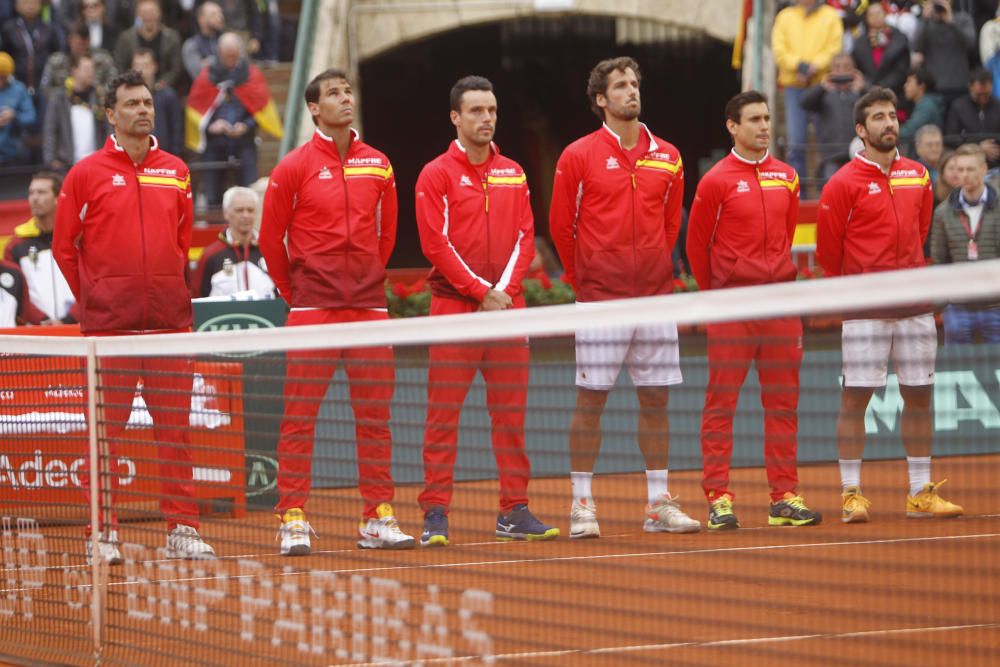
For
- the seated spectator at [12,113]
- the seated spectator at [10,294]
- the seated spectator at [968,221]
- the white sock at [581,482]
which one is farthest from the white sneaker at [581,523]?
the seated spectator at [12,113]

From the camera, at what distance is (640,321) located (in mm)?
4488

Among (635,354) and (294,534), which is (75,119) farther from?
(294,534)

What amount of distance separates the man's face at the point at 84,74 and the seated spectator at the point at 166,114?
0.67 m

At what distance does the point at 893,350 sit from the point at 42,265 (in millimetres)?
6335

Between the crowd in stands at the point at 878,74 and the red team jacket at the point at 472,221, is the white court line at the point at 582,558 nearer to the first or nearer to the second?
the red team jacket at the point at 472,221

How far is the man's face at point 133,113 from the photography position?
8500mm

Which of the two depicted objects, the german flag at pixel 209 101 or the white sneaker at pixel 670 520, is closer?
the white sneaker at pixel 670 520

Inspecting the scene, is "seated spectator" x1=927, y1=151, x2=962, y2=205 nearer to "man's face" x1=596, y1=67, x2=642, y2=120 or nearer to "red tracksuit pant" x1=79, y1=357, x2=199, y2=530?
"man's face" x1=596, y1=67, x2=642, y2=120

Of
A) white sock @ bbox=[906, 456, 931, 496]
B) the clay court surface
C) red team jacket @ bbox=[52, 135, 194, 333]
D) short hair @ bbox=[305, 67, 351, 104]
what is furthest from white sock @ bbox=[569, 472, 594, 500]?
short hair @ bbox=[305, 67, 351, 104]

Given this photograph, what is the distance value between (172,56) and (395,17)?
10.8 feet

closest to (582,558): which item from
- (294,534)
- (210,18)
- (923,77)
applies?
(294,534)

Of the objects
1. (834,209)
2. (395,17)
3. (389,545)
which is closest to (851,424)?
(389,545)

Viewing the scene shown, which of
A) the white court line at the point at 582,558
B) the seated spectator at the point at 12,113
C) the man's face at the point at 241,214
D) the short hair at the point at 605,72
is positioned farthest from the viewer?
the seated spectator at the point at 12,113

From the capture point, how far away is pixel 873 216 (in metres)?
9.16
